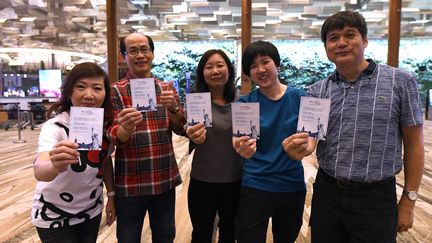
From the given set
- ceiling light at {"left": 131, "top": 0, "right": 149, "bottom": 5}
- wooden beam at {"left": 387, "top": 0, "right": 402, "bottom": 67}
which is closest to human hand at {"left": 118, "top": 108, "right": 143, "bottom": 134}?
wooden beam at {"left": 387, "top": 0, "right": 402, "bottom": 67}

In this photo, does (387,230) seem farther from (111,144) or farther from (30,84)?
(30,84)

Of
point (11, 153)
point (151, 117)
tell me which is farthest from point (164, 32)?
point (151, 117)

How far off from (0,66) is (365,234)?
15.4 metres

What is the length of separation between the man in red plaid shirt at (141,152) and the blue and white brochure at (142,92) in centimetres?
6

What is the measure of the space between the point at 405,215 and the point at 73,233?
145 centimetres

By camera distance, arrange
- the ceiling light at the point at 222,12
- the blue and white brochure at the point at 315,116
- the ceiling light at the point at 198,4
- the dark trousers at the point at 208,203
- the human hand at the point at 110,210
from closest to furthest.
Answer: the blue and white brochure at the point at 315,116
the human hand at the point at 110,210
the dark trousers at the point at 208,203
the ceiling light at the point at 198,4
the ceiling light at the point at 222,12

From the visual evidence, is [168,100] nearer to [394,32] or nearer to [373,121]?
[373,121]

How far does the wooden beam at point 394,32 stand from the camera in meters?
4.79

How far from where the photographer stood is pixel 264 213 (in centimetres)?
157

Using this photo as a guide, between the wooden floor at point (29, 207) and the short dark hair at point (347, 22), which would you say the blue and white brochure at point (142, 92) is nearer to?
the short dark hair at point (347, 22)

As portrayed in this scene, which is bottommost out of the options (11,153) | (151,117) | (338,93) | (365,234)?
(11,153)

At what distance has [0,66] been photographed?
1318 cm

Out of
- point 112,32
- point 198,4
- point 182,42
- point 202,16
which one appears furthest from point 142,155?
point 182,42

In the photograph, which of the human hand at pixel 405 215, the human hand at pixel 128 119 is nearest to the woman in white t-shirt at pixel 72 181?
the human hand at pixel 128 119
